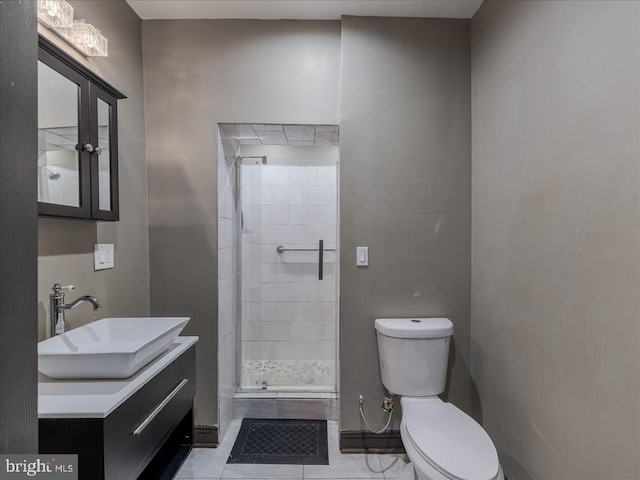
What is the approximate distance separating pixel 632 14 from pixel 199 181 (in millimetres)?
1935

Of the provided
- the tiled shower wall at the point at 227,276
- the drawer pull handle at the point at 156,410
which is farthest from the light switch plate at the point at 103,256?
the drawer pull handle at the point at 156,410

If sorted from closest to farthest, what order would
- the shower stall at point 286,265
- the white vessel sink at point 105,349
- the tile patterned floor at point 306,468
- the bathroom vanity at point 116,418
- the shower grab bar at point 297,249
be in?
the bathroom vanity at point 116,418, the white vessel sink at point 105,349, the tile patterned floor at point 306,468, the shower stall at point 286,265, the shower grab bar at point 297,249

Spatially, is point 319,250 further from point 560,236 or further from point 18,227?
point 18,227

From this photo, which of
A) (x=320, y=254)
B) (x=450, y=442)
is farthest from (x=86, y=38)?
(x=450, y=442)

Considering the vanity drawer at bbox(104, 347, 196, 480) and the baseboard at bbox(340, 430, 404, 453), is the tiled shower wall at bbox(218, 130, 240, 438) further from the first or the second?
the baseboard at bbox(340, 430, 404, 453)

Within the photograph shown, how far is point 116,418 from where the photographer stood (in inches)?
35.0

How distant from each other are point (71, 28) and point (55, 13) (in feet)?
0.35

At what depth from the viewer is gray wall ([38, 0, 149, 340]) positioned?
1.27m

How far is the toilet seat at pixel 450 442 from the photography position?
1.15 metres

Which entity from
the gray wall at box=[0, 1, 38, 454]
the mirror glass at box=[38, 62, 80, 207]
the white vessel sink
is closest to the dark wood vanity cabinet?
the mirror glass at box=[38, 62, 80, 207]

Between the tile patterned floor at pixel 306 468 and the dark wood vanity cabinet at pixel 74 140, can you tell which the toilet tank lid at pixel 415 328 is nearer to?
the tile patterned floor at pixel 306 468

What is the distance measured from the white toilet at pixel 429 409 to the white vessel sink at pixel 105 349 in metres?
1.08

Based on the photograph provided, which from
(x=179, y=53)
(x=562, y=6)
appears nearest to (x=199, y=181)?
(x=179, y=53)

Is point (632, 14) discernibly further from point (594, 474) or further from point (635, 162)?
point (594, 474)
